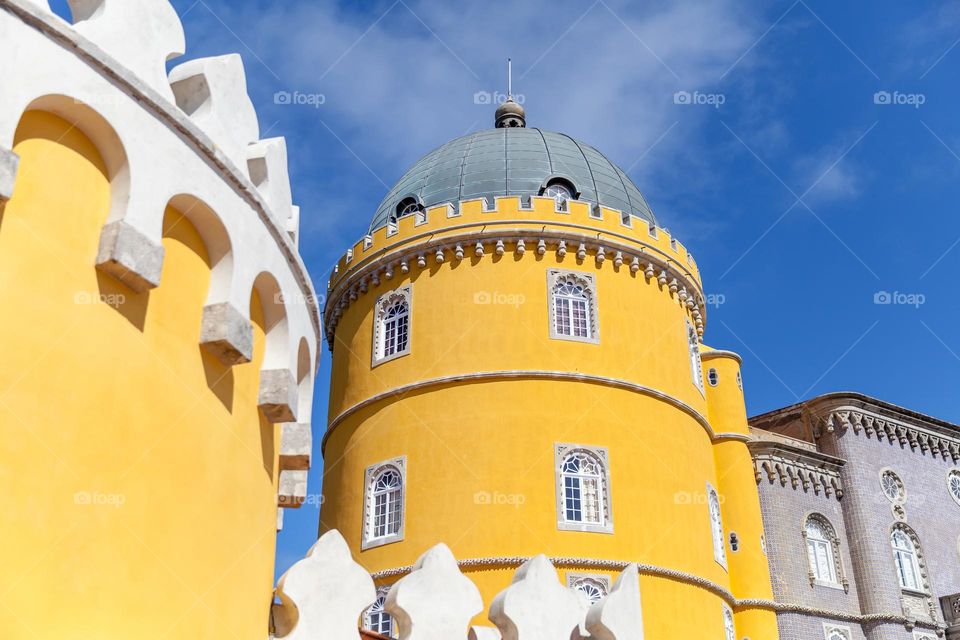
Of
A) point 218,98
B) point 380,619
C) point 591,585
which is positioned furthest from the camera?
point 380,619

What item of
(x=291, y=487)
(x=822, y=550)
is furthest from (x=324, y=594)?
(x=822, y=550)

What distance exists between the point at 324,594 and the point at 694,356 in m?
19.2

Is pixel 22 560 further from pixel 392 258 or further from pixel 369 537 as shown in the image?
pixel 392 258

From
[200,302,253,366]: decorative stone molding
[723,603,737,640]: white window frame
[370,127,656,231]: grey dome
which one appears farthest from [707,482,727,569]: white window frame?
[200,302,253,366]: decorative stone molding

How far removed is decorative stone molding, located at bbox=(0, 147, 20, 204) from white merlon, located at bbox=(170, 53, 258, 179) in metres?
1.80

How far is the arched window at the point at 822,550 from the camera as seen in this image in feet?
84.3

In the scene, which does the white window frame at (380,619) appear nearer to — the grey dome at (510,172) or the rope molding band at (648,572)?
the rope molding band at (648,572)

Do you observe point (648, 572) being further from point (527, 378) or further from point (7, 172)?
point (7, 172)

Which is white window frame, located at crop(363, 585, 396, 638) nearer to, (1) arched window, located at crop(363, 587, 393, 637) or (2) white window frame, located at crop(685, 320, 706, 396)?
(1) arched window, located at crop(363, 587, 393, 637)

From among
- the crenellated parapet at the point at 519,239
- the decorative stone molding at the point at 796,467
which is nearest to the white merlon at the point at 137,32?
the crenellated parapet at the point at 519,239

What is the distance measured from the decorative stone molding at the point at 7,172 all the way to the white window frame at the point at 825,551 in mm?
24004

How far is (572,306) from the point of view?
2189 centimetres

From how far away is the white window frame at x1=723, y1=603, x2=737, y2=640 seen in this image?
2133cm

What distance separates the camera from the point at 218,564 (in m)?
6.22
